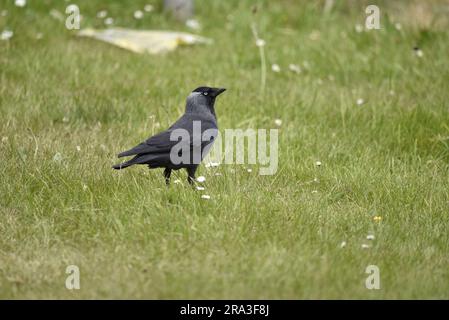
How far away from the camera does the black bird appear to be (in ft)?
14.1

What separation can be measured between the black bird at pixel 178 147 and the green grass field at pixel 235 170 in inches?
6.1

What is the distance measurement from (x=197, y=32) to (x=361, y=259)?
16.1 ft

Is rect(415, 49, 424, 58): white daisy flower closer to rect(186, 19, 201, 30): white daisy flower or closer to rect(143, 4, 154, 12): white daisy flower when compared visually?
rect(186, 19, 201, 30): white daisy flower

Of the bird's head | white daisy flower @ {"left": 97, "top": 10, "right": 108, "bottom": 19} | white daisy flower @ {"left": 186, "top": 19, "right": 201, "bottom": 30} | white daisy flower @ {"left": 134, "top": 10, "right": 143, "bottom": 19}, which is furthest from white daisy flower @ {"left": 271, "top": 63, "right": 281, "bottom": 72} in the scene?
white daisy flower @ {"left": 97, "top": 10, "right": 108, "bottom": 19}

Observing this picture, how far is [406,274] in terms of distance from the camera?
11.8 ft

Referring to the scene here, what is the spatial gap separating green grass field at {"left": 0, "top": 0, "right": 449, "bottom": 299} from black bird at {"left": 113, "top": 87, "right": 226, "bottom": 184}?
0.51ft

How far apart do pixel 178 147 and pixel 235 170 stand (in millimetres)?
551

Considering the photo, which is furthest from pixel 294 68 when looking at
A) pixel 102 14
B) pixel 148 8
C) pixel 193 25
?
pixel 102 14

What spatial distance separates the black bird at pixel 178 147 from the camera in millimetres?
4297

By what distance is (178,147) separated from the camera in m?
4.35

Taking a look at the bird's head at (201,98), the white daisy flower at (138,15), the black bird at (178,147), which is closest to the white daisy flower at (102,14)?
the white daisy flower at (138,15)

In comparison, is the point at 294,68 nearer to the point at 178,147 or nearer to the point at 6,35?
the point at 6,35
